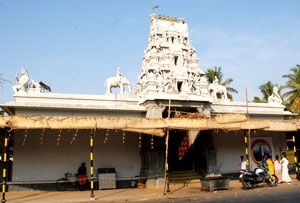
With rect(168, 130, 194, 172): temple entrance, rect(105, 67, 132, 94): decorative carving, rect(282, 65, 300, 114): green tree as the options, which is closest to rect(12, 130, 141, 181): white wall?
rect(168, 130, 194, 172): temple entrance

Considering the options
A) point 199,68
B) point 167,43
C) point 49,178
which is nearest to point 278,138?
point 199,68

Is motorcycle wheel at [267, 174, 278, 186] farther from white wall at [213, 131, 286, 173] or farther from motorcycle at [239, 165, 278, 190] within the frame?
white wall at [213, 131, 286, 173]

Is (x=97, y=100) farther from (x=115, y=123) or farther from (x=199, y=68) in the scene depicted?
(x=199, y=68)

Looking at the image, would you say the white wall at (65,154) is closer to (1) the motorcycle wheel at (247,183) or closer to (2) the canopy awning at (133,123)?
(2) the canopy awning at (133,123)

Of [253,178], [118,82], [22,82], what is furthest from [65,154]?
[253,178]

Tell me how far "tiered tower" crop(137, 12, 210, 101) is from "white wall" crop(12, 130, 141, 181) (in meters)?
3.81

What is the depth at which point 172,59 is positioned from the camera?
2152 centimetres

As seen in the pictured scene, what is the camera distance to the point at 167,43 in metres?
22.1

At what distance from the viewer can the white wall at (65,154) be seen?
622 inches

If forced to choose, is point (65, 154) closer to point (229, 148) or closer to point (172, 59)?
point (172, 59)

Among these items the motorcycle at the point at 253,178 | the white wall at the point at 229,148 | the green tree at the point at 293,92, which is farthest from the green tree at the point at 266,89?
the motorcycle at the point at 253,178

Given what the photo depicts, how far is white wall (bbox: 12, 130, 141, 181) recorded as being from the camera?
15797 mm

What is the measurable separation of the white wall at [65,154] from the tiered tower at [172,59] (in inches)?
150

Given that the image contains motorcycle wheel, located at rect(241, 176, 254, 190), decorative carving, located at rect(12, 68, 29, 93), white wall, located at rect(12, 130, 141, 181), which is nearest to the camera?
motorcycle wheel, located at rect(241, 176, 254, 190)
